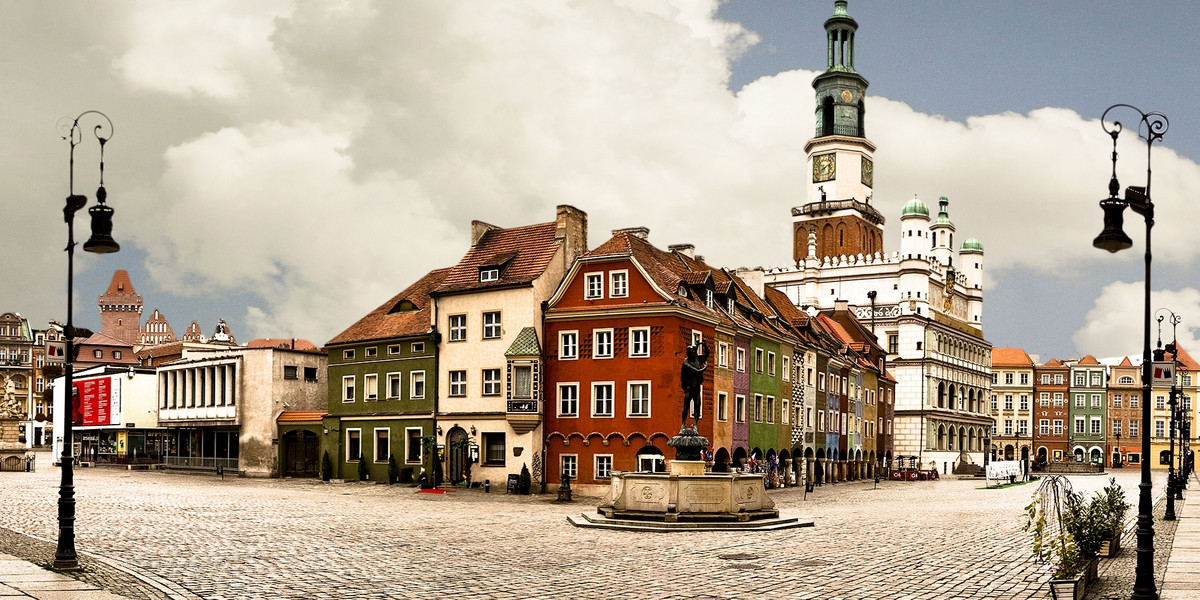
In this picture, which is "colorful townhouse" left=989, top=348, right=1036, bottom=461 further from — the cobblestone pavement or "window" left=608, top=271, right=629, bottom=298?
the cobblestone pavement

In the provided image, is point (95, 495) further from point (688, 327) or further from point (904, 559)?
point (904, 559)

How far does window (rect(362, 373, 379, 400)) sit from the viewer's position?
6097cm

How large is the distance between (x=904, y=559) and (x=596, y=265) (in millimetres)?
30235

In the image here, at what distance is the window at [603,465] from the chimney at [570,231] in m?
9.42

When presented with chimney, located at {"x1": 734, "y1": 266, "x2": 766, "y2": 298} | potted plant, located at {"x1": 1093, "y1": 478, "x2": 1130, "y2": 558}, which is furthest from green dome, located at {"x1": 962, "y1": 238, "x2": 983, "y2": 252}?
potted plant, located at {"x1": 1093, "y1": 478, "x2": 1130, "y2": 558}

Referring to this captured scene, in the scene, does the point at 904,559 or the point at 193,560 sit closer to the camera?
the point at 193,560

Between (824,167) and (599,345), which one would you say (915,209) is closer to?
(824,167)

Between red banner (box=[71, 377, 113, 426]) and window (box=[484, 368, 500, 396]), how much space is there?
3821cm

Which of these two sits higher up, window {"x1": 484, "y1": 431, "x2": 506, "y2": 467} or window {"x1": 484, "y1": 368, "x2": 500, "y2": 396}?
window {"x1": 484, "y1": 368, "x2": 500, "y2": 396}

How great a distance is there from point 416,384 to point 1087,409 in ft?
361

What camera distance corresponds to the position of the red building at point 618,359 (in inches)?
2032

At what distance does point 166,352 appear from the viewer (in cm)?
9994

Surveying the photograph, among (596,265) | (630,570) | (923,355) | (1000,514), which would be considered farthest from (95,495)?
(923,355)

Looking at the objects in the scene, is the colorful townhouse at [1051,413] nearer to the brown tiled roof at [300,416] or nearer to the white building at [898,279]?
the white building at [898,279]
